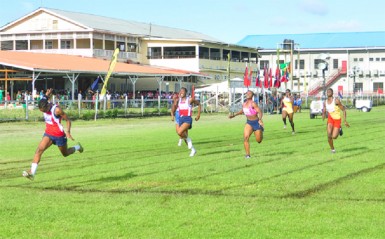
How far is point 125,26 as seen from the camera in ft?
268

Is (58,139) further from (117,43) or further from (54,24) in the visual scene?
(117,43)

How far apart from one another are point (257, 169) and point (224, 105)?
44793 millimetres

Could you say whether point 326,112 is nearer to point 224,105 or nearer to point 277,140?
point 277,140

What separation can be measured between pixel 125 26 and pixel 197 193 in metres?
70.7

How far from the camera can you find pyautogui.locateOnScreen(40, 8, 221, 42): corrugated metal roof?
73088mm

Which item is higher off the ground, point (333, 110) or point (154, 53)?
point (154, 53)

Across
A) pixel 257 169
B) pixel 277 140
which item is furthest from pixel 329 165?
pixel 277 140

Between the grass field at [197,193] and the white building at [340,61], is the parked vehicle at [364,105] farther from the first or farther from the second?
the grass field at [197,193]

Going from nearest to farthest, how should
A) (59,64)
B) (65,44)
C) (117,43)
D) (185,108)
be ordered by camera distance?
(185,108), (59,64), (65,44), (117,43)

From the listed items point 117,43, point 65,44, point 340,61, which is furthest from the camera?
point 340,61

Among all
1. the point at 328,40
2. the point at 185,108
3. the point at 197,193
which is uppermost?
the point at 328,40

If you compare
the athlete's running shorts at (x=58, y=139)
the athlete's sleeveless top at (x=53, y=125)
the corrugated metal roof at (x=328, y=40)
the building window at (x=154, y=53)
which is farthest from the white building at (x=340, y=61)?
the athlete's sleeveless top at (x=53, y=125)

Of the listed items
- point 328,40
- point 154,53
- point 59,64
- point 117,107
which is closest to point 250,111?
point 117,107

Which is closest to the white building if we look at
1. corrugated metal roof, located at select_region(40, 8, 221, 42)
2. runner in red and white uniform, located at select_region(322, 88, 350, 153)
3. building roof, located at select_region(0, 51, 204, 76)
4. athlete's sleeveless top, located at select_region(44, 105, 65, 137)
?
corrugated metal roof, located at select_region(40, 8, 221, 42)
